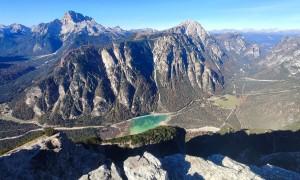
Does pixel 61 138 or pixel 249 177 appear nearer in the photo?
pixel 249 177

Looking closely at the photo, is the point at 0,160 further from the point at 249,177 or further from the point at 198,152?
the point at 198,152

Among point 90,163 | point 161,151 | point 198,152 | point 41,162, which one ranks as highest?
point 41,162

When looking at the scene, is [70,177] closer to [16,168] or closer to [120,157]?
[16,168]

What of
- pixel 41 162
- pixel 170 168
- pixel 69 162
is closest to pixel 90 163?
pixel 69 162

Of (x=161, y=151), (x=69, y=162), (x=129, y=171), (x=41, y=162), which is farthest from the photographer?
(x=161, y=151)

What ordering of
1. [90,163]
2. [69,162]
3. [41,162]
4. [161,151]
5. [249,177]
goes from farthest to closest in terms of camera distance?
[161,151]
[90,163]
[69,162]
[41,162]
[249,177]

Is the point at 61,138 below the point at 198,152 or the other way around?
the other way around

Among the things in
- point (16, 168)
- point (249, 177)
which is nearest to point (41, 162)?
point (16, 168)
